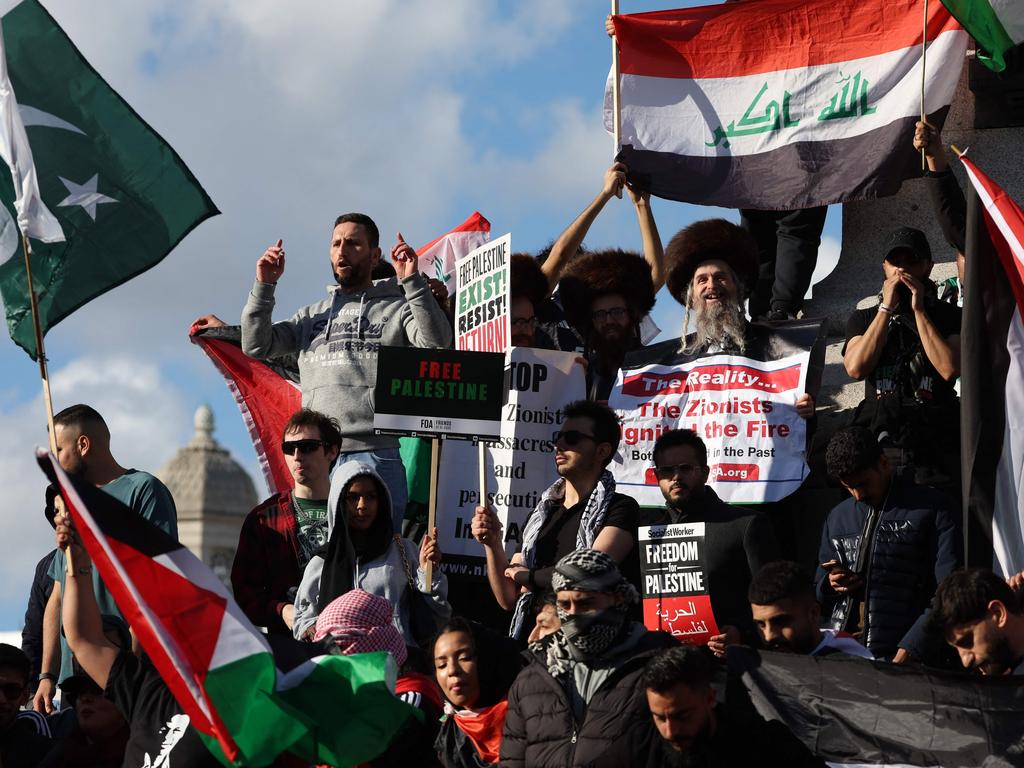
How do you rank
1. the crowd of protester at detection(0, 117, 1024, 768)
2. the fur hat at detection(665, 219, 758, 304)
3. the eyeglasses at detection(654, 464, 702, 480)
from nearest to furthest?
the crowd of protester at detection(0, 117, 1024, 768) → the eyeglasses at detection(654, 464, 702, 480) → the fur hat at detection(665, 219, 758, 304)

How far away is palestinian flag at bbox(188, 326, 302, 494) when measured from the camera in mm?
12961

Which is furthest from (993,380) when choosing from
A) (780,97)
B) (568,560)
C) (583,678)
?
(780,97)

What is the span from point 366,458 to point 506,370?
3.37ft

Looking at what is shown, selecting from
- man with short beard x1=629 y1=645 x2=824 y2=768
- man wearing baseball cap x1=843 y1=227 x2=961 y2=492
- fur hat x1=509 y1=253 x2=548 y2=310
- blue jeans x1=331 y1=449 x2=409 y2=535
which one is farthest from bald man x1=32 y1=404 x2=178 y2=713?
man wearing baseball cap x1=843 y1=227 x2=961 y2=492

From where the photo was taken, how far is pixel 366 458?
10.8 m

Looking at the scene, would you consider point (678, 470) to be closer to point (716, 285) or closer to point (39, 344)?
point (716, 285)

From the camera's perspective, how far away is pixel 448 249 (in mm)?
14688

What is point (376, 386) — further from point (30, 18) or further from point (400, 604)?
point (30, 18)

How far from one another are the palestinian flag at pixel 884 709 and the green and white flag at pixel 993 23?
500cm

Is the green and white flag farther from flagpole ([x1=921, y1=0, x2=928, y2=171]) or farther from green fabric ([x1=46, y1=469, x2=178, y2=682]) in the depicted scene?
green fabric ([x1=46, y1=469, x2=178, y2=682])

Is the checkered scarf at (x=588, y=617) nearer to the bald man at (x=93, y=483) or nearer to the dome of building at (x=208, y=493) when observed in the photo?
the bald man at (x=93, y=483)

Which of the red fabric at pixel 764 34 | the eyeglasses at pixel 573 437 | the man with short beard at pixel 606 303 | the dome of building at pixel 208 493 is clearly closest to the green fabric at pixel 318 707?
the eyeglasses at pixel 573 437

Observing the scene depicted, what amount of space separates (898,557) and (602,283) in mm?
3369

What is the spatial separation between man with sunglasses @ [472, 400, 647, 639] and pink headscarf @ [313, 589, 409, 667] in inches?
38.1
